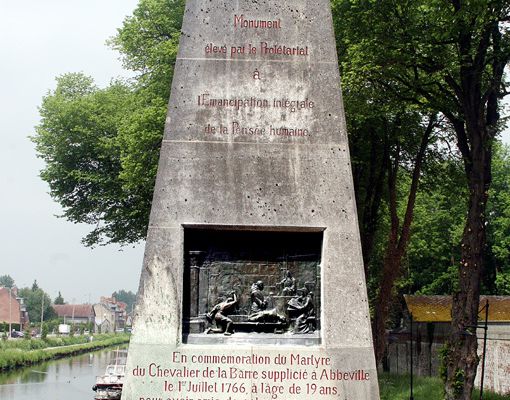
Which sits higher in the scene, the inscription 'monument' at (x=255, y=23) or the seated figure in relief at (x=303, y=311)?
the inscription 'monument' at (x=255, y=23)

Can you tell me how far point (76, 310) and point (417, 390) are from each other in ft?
435

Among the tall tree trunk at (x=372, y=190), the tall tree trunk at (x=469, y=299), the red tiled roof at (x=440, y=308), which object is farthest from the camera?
the red tiled roof at (x=440, y=308)

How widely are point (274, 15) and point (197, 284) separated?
3.57 m

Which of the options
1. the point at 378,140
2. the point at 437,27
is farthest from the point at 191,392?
the point at 378,140

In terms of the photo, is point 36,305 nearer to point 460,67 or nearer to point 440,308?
point 440,308

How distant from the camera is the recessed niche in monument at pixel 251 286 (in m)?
8.78

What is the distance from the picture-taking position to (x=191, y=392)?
849 cm

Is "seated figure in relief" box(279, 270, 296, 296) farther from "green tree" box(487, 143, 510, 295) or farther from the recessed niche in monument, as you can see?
"green tree" box(487, 143, 510, 295)

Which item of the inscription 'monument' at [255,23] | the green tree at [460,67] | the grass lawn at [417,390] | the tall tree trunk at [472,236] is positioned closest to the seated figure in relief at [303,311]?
the inscription 'monument' at [255,23]

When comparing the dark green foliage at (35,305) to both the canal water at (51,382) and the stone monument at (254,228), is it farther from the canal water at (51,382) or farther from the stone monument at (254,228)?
the stone monument at (254,228)

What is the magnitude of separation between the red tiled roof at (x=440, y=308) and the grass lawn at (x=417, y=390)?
244cm

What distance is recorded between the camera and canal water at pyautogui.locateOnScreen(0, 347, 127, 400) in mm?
36763

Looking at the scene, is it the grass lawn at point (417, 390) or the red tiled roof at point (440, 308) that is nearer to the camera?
the grass lawn at point (417, 390)

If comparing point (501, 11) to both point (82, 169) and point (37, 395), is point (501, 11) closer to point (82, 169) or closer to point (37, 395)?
point (82, 169)
